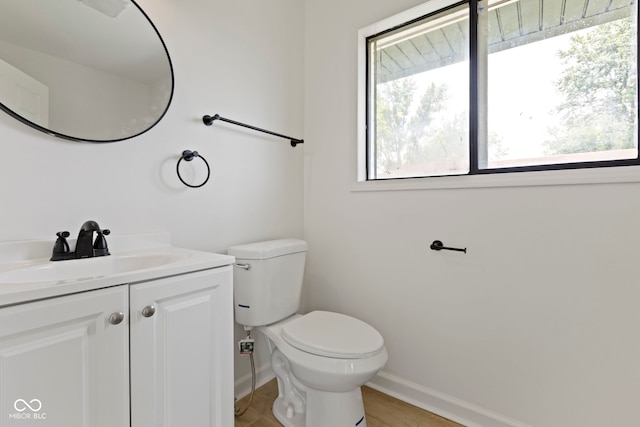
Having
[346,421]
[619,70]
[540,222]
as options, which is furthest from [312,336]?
[619,70]

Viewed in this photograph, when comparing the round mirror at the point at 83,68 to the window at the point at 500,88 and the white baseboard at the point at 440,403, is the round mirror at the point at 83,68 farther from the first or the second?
the white baseboard at the point at 440,403

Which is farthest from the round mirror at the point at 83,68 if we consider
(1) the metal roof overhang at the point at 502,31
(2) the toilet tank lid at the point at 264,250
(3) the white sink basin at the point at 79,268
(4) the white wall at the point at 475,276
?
(1) the metal roof overhang at the point at 502,31

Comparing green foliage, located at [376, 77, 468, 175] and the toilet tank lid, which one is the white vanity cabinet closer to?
the toilet tank lid

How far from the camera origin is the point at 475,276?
4.50 feet

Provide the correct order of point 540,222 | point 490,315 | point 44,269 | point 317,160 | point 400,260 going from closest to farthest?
point 44,269
point 540,222
point 490,315
point 400,260
point 317,160

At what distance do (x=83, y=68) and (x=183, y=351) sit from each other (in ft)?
3.50

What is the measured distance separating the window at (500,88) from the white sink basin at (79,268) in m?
1.27

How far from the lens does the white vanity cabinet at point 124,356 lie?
616 millimetres

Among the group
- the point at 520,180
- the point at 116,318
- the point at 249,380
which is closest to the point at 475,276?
the point at 520,180

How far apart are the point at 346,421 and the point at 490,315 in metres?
0.80

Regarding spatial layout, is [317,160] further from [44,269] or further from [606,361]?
[606,361]

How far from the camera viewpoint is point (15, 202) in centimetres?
92

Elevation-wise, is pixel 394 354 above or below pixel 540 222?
below

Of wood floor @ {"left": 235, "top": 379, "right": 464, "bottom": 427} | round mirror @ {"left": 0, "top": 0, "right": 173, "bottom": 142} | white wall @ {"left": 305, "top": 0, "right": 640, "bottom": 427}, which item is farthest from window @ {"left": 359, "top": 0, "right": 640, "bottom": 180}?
wood floor @ {"left": 235, "top": 379, "right": 464, "bottom": 427}
